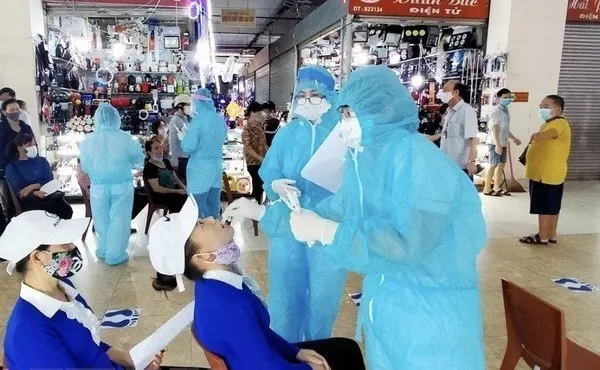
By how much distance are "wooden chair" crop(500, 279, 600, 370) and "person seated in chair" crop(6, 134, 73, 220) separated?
141 inches

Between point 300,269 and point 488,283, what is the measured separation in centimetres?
208

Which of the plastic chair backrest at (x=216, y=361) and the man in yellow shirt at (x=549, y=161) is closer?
the plastic chair backrest at (x=216, y=361)

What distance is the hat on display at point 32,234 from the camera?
1.60m

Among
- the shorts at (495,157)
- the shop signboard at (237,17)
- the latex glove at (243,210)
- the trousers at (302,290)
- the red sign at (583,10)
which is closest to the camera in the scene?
the latex glove at (243,210)

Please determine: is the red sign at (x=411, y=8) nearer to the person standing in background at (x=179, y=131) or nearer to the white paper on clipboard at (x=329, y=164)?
the person standing in background at (x=179, y=131)

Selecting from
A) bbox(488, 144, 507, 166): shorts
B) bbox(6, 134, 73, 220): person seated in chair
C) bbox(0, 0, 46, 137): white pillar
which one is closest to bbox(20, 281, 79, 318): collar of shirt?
bbox(6, 134, 73, 220): person seated in chair

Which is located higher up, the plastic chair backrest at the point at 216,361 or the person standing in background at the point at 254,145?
the person standing in background at the point at 254,145

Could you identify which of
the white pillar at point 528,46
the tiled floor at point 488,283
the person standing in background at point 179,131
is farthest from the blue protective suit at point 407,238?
the white pillar at point 528,46

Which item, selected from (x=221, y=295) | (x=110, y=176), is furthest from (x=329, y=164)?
(x=110, y=176)

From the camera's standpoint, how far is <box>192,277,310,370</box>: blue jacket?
156 centimetres

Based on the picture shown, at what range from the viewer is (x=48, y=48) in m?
6.86

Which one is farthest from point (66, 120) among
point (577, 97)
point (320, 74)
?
point (577, 97)

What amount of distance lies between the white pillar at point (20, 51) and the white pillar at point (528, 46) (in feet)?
21.8

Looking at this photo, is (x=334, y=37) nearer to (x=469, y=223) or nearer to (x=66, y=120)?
(x=66, y=120)
